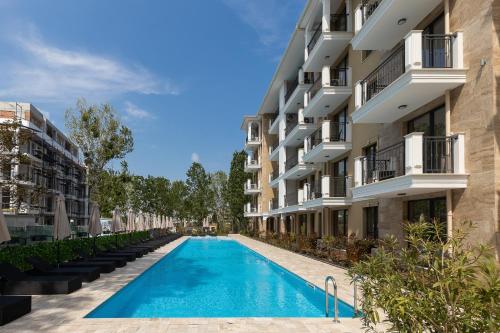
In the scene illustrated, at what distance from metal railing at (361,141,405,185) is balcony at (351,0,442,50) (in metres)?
4.11

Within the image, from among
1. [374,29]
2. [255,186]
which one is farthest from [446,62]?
[255,186]

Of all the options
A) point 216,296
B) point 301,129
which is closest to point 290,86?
point 301,129

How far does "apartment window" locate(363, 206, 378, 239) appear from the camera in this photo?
17922 mm

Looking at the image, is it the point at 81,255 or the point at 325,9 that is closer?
the point at 81,255

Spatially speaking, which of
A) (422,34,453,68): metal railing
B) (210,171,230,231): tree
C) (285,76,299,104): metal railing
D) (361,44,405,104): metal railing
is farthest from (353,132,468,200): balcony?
(210,171,230,231): tree

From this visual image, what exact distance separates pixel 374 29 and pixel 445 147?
5.35 metres

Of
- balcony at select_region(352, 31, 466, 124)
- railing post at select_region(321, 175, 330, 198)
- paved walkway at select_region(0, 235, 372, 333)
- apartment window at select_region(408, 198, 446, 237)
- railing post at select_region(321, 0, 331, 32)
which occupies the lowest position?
paved walkway at select_region(0, 235, 372, 333)

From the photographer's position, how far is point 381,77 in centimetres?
1625

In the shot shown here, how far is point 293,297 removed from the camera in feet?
39.3

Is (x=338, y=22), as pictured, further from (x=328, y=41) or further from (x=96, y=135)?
(x=96, y=135)

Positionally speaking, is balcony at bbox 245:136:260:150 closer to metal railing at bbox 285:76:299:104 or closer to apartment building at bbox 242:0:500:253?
metal railing at bbox 285:76:299:104

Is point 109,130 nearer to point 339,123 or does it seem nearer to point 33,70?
point 33,70

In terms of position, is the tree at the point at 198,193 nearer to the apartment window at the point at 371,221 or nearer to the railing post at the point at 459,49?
the apartment window at the point at 371,221

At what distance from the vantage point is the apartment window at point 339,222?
22.2 meters
